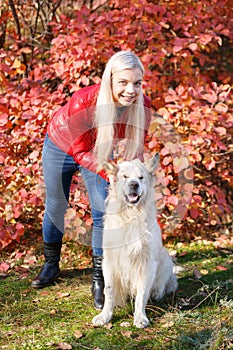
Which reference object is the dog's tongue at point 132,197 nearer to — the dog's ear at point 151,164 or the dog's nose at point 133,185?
the dog's nose at point 133,185

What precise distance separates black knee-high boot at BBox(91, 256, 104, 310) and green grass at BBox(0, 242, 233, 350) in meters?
0.07

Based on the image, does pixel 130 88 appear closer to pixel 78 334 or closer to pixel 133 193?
pixel 133 193

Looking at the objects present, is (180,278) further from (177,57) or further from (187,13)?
(187,13)

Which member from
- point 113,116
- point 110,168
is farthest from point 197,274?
point 113,116

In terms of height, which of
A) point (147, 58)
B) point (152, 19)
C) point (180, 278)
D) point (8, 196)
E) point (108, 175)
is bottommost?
point (180, 278)

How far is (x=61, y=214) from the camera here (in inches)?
135

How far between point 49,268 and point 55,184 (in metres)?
0.70

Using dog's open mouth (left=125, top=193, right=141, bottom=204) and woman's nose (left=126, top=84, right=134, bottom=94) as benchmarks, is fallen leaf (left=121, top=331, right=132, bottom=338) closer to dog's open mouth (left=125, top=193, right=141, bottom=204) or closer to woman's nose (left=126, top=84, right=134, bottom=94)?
dog's open mouth (left=125, top=193, right=141, bottom=204)

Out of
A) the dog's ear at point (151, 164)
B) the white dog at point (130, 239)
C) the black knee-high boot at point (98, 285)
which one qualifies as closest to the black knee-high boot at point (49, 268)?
the black knee-high boot at point (98, 285)

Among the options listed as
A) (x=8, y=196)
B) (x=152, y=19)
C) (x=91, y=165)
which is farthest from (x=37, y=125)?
(x=152, y=19)

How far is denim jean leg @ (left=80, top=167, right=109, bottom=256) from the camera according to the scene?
307 centimetres

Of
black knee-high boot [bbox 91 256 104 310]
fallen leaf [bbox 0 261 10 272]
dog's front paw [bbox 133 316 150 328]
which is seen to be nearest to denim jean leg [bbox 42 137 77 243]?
black knee-high boot [bbox 91 256 104 310]

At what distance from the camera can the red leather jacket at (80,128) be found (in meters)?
2.99

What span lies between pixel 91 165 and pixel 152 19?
6.57 feet
